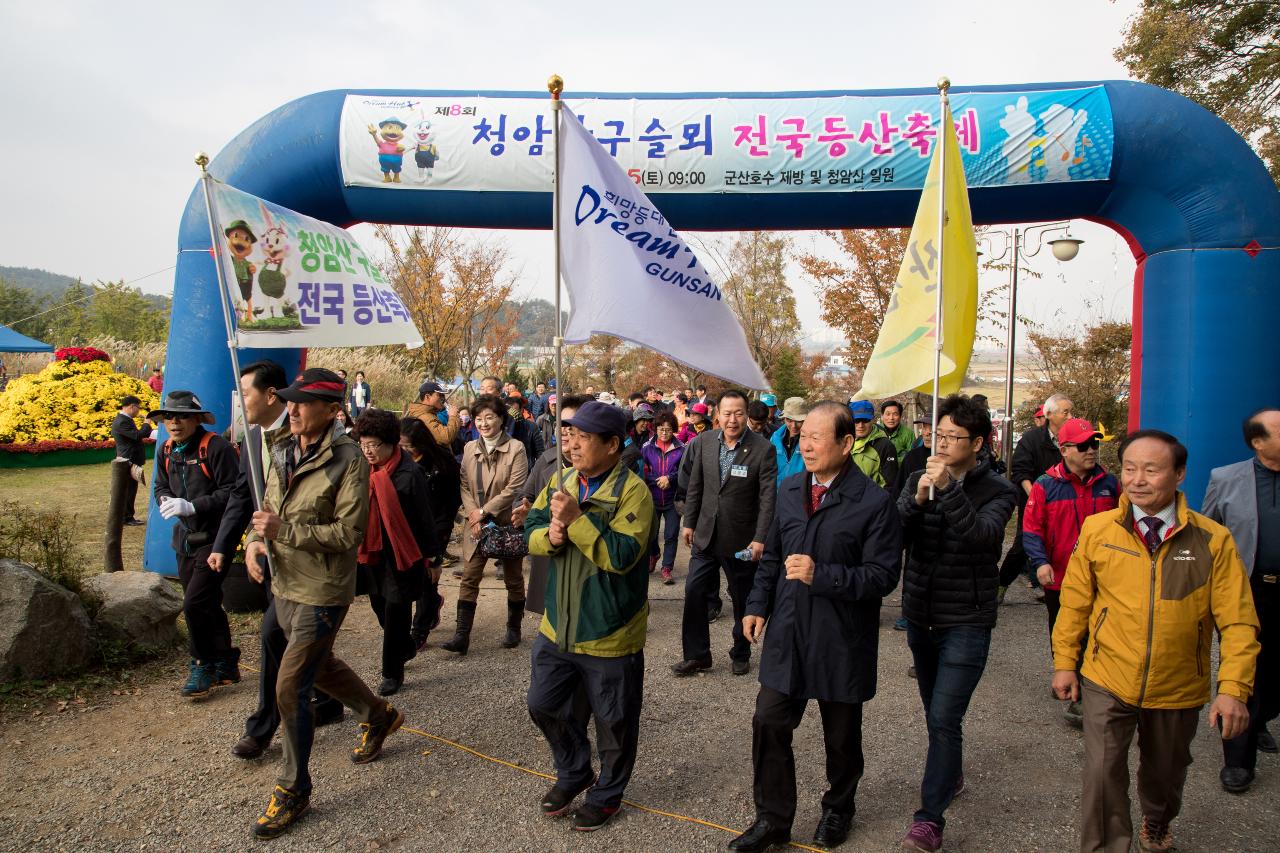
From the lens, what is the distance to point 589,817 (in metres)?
3.62

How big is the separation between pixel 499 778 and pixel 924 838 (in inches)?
78.9

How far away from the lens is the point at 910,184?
8.11m

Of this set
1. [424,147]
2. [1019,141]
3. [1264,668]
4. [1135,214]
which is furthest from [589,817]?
[1135,214]

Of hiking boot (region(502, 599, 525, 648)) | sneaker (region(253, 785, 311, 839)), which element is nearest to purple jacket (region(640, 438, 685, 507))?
hiking boot (region(502, 599, 525, 648))

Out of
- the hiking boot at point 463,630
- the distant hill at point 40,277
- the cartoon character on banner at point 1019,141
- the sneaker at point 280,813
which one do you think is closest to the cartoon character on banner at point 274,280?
the hiking boot at point 463,630

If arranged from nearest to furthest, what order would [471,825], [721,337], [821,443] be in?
[821,443] < [471,825] < [721,337]

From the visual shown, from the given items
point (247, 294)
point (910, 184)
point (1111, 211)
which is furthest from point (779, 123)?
point (247, 294)

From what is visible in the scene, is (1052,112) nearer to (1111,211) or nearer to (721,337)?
(1111,211)

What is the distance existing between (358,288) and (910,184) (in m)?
5.41

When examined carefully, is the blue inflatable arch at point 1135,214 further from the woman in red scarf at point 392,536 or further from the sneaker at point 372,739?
the sneaker at point 372,739

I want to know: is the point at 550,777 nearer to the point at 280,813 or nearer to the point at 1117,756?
the point at 280,813

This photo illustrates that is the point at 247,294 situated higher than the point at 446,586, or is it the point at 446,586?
the point at 247,294

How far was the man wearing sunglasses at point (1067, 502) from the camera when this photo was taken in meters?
4.75

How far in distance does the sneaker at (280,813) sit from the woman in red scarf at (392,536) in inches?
59.7
